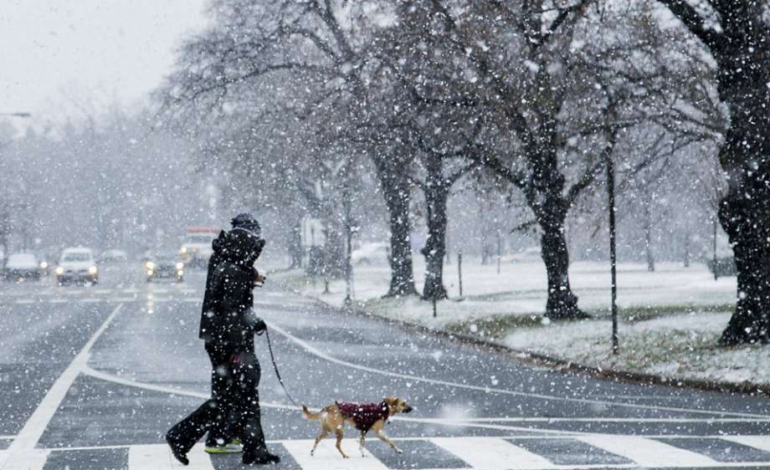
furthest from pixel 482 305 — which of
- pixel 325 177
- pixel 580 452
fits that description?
pixel 580 452

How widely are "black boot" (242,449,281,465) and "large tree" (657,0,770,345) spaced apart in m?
11.3

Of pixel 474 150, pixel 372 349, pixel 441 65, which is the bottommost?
pixel 372 349

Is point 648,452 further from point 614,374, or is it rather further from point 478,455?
point 614,374

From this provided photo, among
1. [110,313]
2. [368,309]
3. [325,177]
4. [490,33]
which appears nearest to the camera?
[490,33]

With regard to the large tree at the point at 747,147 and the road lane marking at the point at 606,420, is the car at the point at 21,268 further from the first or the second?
the road lane marking at the point at 606,420

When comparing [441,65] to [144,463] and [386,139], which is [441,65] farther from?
[144,463]

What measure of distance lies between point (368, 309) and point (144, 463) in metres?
28.4

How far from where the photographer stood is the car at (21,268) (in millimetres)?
70188

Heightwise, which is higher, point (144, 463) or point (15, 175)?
point (15, 175)

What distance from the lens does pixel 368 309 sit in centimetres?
3819

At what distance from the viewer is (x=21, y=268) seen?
70562 mm

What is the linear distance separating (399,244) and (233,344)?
32863mm

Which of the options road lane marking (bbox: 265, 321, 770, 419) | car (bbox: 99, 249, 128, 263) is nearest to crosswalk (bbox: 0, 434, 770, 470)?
road lane marking (bbox: 265, 321, 770, 419)

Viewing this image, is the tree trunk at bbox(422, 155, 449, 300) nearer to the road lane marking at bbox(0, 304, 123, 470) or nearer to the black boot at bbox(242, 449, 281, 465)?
the road lane marking at bbox(0, 304, 123, 470)
